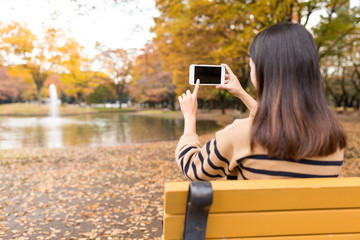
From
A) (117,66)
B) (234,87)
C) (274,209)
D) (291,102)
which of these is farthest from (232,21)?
(117,66)

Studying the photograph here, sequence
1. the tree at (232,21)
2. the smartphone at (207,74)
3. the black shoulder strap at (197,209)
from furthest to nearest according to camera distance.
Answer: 1. the tree at (232,21)
2. the smartphone at (207,74)
3. the black shoulder strap at (197,209)

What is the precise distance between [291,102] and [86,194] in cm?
477

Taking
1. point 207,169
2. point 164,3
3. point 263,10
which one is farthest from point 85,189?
point 263,10

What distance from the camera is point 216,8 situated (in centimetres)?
889

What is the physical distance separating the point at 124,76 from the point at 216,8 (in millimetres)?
34190

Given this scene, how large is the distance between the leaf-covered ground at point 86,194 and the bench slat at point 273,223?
2.72 metres

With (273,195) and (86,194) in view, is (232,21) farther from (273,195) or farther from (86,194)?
(273,195)

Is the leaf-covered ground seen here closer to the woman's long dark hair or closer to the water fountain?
the woman's long dark hair

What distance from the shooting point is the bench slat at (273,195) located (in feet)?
3.31

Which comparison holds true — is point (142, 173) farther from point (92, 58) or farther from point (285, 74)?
point (92, 58)

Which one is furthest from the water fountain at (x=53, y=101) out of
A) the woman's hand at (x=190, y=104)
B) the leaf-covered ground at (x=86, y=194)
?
the woman's hand at (x=190, y=104)

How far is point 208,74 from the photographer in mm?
1627

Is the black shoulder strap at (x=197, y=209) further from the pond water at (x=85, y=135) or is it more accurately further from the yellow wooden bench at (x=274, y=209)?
the pond water at (x=85, y=135)

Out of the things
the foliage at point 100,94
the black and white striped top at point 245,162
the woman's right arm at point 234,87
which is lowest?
the black and white striped top at point 245,162
